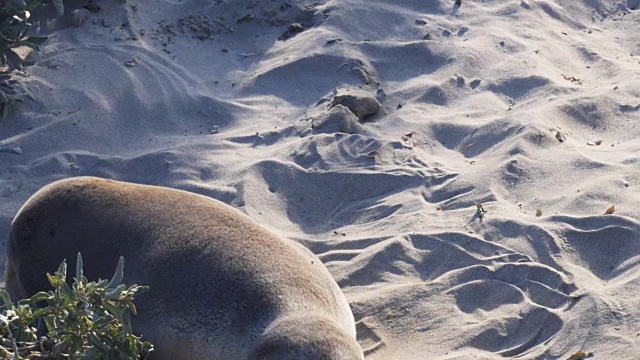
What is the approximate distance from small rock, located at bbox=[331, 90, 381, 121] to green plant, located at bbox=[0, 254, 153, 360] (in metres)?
2.84

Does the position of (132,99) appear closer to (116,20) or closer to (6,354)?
(116,20)

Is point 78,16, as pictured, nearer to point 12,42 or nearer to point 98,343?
point 12,42

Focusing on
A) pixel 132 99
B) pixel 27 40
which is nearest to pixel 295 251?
pixel 132 99

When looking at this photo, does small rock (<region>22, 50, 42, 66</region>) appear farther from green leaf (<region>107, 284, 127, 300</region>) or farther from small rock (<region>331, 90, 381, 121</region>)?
green leaf (<region>107, 284, 127, 300</region>)

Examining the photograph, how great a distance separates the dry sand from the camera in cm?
496

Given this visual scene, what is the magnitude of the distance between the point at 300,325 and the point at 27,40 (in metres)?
3.75

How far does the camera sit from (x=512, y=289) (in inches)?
196

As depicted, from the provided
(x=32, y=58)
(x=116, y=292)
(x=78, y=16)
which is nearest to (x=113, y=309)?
(x=116, y=292)

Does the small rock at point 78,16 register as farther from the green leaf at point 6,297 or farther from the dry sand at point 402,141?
the green leaf at point 6,297

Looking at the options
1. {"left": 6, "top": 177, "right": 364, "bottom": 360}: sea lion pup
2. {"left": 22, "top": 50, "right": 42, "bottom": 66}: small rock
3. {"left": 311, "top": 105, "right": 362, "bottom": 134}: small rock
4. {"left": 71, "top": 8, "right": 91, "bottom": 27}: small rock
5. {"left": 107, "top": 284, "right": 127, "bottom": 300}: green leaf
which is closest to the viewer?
{"left": 107, "top": 284, "right": 127, "bottom": 300}: green leaf

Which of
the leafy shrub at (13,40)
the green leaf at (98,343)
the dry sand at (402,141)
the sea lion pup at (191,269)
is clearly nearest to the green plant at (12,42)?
the leafy shrub at (13,40)

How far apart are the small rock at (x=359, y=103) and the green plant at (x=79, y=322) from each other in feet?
9.30

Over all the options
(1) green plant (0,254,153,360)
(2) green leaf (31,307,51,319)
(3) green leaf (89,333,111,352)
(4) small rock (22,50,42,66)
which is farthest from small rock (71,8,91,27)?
(3) green leaf (89,333,111,352)

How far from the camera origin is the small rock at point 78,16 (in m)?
7.39
